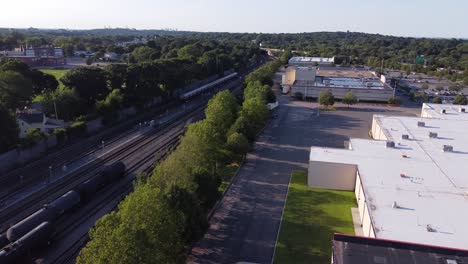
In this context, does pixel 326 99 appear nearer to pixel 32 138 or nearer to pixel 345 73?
pixel 345 73

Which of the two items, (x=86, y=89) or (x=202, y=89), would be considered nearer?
(x=86, y=89)

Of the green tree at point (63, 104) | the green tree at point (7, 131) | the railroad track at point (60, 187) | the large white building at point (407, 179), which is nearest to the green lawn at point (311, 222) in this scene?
the large white building at point (407, 179)

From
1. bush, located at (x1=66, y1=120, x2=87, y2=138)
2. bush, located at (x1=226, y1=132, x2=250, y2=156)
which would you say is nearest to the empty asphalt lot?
bush, located at (x1=226, y1=132, x2=250, y2=156)

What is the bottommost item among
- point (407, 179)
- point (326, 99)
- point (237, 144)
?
point (407, 179)

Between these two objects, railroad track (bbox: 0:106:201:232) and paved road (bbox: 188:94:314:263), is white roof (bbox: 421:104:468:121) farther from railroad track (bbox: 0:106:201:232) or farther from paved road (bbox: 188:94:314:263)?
railroad track (bbox: 0:106:201:232)

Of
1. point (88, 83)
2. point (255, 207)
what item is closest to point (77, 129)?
point (88, 83)

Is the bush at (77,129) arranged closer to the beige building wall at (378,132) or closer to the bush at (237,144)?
the bush at (237,144)
